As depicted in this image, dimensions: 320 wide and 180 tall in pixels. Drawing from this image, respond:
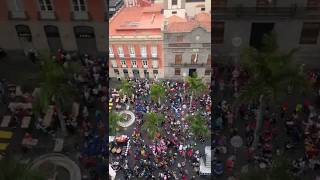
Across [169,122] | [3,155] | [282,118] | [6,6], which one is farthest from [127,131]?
[6,6]

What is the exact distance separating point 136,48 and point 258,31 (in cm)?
1164

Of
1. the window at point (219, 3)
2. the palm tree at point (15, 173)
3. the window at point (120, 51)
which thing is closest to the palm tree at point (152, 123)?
the window at point (120, 51)

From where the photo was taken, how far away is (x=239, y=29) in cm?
4550

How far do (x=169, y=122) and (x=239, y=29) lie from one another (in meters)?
11.1

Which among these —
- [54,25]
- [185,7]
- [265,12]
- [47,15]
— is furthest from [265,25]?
[47,15]

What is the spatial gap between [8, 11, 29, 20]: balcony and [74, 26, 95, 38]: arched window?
491 centimetres

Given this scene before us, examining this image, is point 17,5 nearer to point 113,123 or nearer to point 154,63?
point 154,63

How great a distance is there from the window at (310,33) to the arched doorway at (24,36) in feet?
86.8

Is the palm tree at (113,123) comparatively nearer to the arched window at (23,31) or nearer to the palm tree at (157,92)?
the palm tree at (157,92)

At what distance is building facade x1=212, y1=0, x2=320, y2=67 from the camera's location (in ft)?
143

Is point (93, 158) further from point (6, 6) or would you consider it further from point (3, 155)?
point (6, 6)

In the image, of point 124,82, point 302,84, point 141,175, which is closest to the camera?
point 302,84

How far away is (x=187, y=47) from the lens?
4584 cm

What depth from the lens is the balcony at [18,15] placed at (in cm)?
4694
